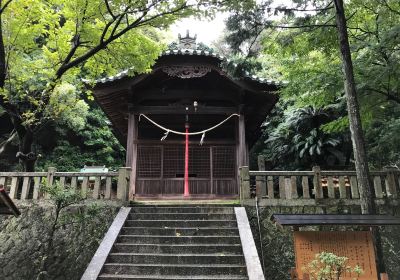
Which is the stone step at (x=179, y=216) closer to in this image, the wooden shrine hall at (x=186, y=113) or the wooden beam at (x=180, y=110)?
the wooden shrine hall at (x=186, y=113)

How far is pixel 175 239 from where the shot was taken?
827cm

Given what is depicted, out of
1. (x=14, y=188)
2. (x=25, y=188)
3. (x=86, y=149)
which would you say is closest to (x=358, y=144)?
(x=25, y=188)

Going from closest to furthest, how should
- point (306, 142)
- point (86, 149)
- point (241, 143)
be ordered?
point (241, 143)
point (306, 142)
point (86, 149)

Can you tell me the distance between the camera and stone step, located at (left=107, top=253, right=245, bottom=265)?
7441 mm

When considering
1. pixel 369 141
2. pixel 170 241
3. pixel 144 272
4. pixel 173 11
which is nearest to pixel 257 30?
pixel 173 11

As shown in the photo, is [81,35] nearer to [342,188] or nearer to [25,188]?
[25,188]

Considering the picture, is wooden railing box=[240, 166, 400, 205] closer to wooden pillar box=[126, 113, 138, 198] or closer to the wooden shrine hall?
the wooden shrine hall

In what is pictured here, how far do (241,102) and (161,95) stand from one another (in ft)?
10.4

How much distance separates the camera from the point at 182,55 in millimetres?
11906

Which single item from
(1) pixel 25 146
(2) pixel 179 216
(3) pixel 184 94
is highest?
(3) pixel 184 94

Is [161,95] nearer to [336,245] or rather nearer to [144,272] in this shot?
[144,272]

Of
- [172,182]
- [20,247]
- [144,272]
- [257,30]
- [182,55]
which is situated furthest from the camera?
[172,182]

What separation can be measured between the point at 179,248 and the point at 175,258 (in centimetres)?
37

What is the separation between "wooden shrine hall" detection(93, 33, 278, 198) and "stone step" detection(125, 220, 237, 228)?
292 centimetres
